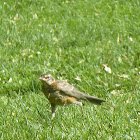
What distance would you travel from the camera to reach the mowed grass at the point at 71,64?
14.9 ft

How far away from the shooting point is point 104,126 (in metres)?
4.42

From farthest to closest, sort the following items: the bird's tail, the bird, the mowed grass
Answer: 1. the bird's tail
2. the bird
3. the mowed grass

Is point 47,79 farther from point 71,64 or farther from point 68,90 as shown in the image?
point 71,64

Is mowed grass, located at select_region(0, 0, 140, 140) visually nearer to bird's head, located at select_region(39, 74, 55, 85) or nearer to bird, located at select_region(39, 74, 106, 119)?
bird, located at select_region(39, 74, 106, 119)

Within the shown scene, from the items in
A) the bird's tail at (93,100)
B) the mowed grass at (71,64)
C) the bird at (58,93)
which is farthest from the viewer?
the bird's tail at (93,100)

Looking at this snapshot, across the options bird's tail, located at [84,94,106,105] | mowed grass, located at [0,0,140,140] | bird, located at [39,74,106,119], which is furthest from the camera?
bird's tail, located at [84,94,106,105]

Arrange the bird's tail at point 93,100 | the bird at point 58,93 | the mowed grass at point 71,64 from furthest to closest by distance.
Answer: the bird's tail at point 93,100
the bird at point 58,93
the mowed grass at point 71,64

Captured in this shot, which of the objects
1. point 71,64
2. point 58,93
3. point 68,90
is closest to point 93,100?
point 68,90

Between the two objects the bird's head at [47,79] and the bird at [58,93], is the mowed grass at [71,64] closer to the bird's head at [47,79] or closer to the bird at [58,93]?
the bird at [58,93]

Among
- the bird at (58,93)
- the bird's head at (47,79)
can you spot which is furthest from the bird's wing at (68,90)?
the bird's head at (47,79)

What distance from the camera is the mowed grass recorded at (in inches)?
179

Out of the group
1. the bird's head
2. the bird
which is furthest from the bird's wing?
the bird's head

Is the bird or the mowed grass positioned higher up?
the bird

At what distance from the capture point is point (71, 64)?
275 inches
